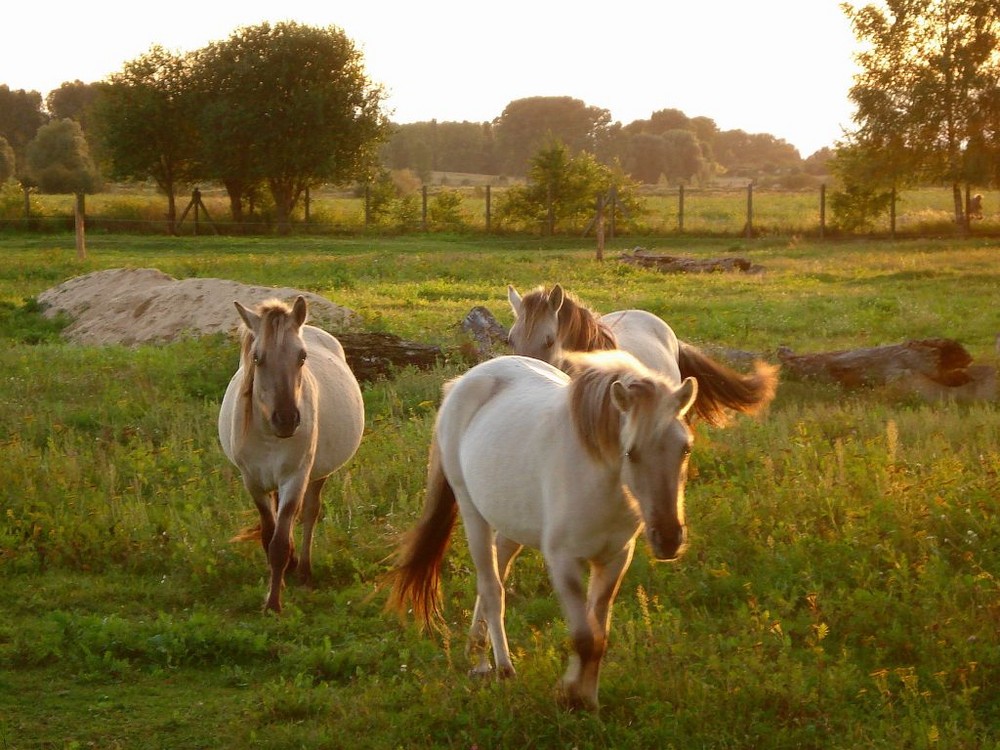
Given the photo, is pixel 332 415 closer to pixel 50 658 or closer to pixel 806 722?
pixel 50 658

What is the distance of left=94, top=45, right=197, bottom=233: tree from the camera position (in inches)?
1650

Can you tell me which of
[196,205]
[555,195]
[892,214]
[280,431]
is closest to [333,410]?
[280,431]

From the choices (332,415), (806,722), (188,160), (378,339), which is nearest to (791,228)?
(188,160)

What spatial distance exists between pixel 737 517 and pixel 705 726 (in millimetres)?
2455

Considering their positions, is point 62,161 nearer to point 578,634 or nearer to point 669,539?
point 578,634

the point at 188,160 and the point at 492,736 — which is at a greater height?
the point at 188,160

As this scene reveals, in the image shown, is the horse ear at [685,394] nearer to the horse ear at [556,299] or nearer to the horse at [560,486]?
the horse at [560,486]

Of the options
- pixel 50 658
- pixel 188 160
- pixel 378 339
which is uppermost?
pixel 188 160

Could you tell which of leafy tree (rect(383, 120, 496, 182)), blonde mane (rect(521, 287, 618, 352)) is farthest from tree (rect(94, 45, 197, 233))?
leafy tree (rect(383, 120, 496, 182))

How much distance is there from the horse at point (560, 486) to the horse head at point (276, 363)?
1.06 meters

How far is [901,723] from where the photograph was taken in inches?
170

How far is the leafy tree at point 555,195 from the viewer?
40094 mm

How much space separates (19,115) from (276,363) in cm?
9919

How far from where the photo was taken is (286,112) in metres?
41.5
